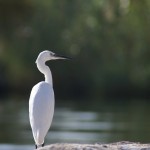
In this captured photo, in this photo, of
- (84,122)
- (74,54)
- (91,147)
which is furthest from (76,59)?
(91,147)

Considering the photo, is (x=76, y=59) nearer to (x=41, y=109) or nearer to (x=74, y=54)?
(x=74, y=54)

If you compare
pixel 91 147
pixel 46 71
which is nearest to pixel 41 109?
pixel 46 71

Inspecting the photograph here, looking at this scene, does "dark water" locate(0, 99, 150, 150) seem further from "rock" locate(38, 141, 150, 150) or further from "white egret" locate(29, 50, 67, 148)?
"rock" locate(38, 141, 150, 150)

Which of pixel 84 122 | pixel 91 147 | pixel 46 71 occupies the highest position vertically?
pixel 84 122

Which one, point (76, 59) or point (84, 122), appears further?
point (76, 59)

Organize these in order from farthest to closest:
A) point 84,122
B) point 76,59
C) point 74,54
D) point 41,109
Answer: point 74,54 < point 76,59 < point 84,122 < point 41,109

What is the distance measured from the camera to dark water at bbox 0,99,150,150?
2488 cm

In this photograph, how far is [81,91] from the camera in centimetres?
4544

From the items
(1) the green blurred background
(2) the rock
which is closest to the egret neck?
(2) the rock

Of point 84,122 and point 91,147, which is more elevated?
point 84,122

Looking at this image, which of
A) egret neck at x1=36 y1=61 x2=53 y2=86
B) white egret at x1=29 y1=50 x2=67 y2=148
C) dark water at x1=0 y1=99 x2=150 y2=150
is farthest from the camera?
dark water at x1=0 y1=99 x2=150 y2=150

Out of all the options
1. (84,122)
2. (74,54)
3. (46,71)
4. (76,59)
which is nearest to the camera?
(46,71)

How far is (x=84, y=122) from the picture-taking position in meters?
30.9

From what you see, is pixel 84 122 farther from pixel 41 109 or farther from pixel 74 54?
pixel 41 109
